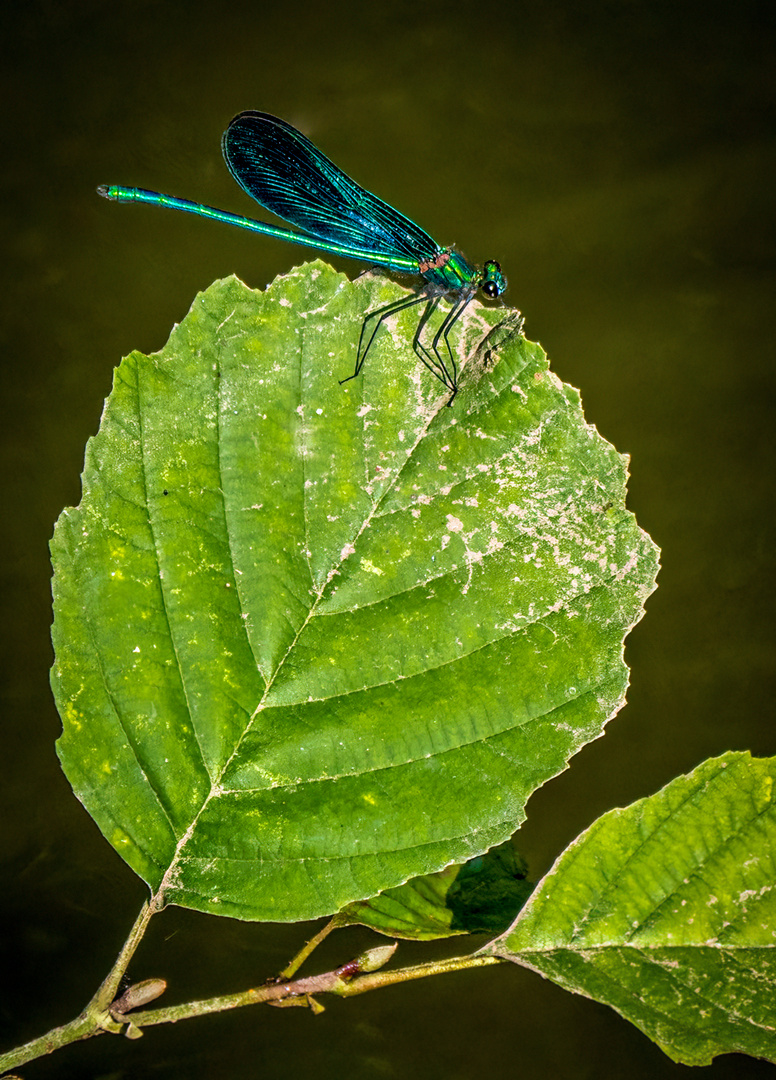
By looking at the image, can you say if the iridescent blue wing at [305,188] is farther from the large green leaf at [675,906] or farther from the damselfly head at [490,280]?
the large green leaf at [675,906]

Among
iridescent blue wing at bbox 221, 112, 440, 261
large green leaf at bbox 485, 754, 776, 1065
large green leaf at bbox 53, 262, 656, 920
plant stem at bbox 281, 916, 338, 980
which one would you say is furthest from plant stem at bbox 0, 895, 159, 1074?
iridescent blue wing at bbox 221, 112, 440, 261

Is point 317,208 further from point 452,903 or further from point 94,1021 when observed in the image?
point 94,1021

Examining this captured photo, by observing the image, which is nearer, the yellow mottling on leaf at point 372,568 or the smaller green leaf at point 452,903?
the yellow mottling on leaf at point 372,568

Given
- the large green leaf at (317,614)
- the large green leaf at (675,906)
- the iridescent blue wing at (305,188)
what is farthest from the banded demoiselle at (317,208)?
the large green leaf at (675,906)

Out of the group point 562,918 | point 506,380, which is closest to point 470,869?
point 562,918

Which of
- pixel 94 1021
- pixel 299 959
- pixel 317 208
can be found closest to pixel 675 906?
pixel 299 959
